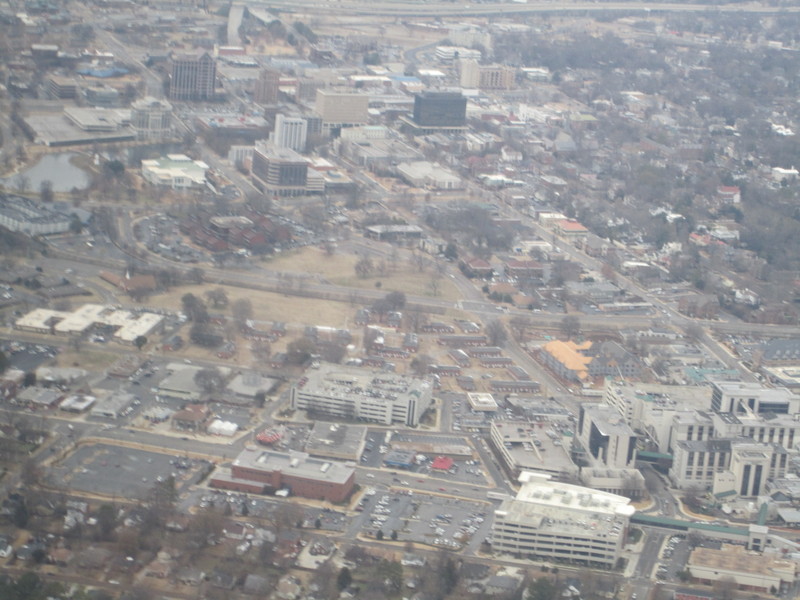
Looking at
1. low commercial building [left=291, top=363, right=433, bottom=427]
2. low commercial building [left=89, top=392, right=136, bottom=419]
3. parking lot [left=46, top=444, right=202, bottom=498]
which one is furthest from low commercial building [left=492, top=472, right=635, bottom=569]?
low commercial building [left=89, top=392, right=136, bottom=419]

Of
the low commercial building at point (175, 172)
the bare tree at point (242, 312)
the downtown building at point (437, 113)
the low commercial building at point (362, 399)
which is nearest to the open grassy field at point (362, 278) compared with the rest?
the bare tree at point (242, 312)

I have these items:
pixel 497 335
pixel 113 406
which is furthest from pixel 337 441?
pixel 497 335

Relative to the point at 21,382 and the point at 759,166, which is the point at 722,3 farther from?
the point at 21,382

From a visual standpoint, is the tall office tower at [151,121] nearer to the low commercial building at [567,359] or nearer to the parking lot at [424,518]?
the low commercial building at [567,359]

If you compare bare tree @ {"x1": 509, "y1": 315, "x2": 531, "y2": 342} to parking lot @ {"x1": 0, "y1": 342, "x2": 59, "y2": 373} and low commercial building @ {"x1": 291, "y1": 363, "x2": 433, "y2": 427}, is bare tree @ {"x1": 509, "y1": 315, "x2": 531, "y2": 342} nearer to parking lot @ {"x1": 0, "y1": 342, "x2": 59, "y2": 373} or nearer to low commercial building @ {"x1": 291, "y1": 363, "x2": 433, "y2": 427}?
low commercial building @ {"x1": 291, "y1": 363, "x2": 433, "y2": 427}

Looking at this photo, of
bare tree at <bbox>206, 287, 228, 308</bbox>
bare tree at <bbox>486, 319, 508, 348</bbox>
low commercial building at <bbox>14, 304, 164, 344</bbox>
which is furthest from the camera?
bare tree at <bbox>206, 287, 228, 308</bbox>

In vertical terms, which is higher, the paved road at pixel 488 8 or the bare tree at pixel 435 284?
the paved road at pixel 488 8
